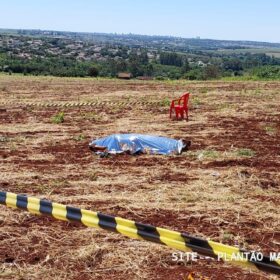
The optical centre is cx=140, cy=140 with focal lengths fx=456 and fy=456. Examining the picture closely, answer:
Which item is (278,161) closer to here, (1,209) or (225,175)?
(225,175)

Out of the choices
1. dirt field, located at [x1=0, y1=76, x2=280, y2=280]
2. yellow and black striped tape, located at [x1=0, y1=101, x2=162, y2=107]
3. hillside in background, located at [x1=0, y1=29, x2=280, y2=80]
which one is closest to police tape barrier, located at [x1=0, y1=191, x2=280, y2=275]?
dirt field, located at [x1=0, y1=76, x2=280, y2=280]

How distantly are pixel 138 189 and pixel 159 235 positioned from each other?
375cm

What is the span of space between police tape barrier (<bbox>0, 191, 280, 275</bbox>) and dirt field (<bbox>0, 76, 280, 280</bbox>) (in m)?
0.77

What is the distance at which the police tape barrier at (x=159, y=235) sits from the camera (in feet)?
9.75

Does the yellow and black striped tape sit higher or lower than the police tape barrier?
lower

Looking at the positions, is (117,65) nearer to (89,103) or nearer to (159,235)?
(89,103)

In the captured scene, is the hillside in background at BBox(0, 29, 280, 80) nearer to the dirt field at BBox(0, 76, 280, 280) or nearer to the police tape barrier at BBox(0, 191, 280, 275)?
the dirt field at BBox(0, 76, 280, 280)

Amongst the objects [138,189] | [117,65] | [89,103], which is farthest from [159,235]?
[117,65]

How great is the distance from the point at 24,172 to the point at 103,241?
3438mm

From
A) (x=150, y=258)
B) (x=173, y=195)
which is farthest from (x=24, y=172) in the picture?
(x=150, y=258)

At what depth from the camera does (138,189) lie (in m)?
7.05

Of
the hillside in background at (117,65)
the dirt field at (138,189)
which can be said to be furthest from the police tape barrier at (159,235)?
the hillside in background at (117,65)

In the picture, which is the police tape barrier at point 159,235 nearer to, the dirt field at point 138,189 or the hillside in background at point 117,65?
the dirt field at point 138,189

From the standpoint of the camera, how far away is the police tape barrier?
9.75ft
